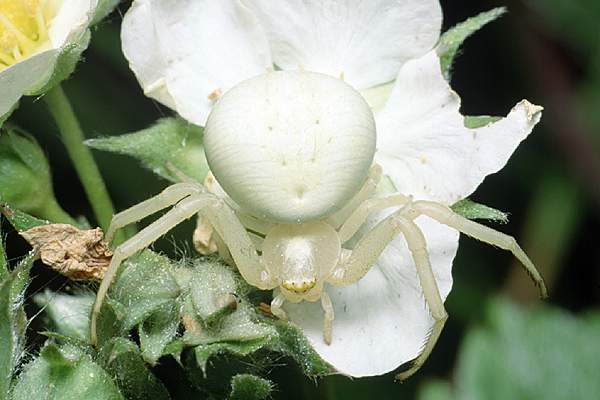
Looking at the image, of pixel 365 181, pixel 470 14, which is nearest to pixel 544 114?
pixel 470 14

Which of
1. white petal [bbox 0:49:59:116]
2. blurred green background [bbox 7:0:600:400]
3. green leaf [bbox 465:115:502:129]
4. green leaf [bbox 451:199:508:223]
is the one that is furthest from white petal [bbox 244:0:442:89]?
blurred green background [bbox 7:0:600:400]

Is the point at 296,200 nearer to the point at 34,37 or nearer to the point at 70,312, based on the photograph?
the point at 70,312

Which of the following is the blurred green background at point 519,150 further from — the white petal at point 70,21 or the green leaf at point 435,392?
the white petal at point 70,21

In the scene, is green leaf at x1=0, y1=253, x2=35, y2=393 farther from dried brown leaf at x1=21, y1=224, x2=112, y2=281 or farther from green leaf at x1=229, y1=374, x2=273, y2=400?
green leaf at x1=229, y1=374, x2=273, y2=400

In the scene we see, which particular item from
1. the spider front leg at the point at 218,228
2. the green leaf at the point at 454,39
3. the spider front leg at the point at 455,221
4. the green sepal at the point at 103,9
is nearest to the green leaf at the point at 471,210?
the spider front leg at the point at 455,221

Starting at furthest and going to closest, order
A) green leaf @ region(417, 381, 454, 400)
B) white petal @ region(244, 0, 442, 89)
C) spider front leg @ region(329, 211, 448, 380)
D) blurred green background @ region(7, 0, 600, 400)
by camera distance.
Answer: blurred green background @ region(7, 0, 600, 400), green leaf @ region(417, 381, 454, 400), white petal @ region(244, 0, 442, 89), spider front leg @ region(329, 211, 448, 380)

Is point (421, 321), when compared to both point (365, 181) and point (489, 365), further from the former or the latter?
point (489, 365)

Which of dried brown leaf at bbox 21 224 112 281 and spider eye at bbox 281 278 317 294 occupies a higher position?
dried brown leaf at bbox 21 224 112 281
